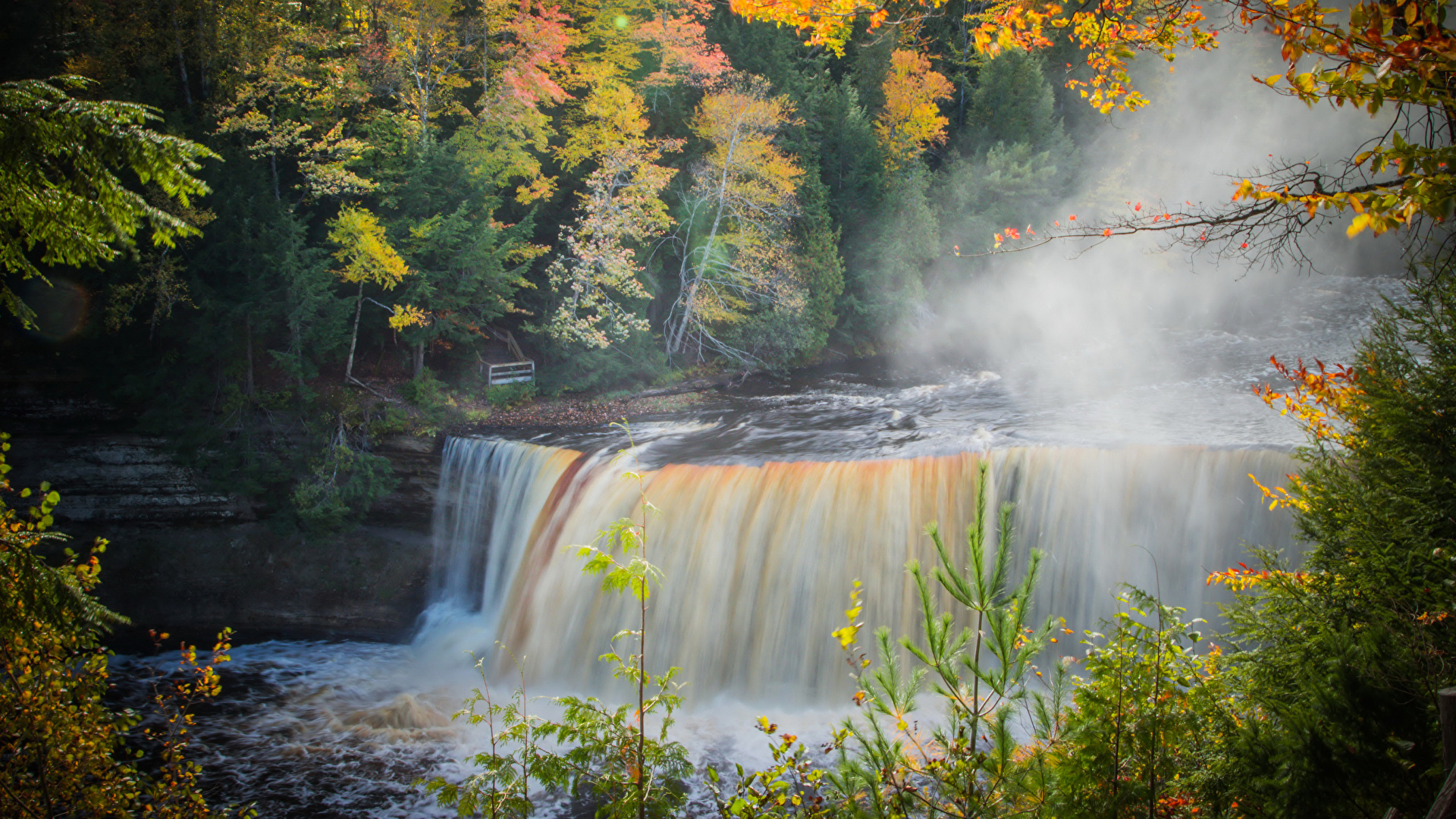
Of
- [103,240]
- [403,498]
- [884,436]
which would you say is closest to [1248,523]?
[884,436]

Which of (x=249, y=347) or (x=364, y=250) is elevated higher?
(x=364, y=250)

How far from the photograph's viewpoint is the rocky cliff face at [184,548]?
506 inches

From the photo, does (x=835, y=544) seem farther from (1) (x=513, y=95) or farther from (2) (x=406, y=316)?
(1) (x=513, y=95)

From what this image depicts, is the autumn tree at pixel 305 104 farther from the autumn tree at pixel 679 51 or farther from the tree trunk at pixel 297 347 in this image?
the autumn tree at pixel 679 51

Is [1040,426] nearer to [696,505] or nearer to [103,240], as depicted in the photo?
[696,505]

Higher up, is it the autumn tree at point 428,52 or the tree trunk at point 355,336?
the autumn tree at point 428,52

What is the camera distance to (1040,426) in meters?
12.7

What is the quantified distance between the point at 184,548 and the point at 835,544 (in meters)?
11.2

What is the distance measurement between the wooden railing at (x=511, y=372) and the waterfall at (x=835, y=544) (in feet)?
20.6

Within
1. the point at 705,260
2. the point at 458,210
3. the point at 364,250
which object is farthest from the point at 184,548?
the point at 705,260

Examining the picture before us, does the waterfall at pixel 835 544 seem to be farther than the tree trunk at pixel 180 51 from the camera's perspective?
No

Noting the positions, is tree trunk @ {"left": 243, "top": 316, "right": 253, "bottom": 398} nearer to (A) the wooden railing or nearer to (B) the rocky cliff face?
(B) the rocky cliff face

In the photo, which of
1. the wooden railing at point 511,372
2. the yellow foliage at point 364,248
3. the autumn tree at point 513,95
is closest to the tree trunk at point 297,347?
the yellow foliage at point 364,248

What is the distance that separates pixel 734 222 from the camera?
758 inches
